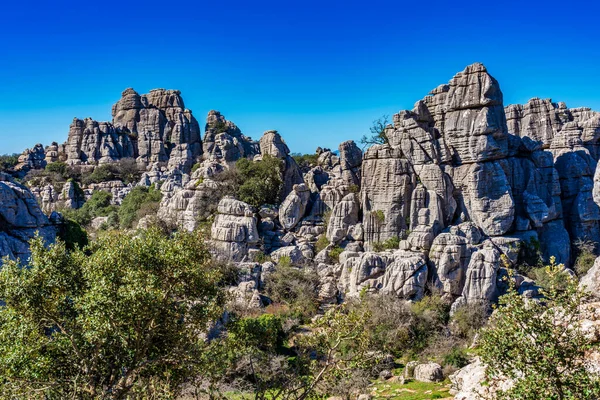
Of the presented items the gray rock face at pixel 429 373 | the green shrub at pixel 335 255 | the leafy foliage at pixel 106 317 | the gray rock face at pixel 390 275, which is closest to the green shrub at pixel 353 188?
the green shrub at pixel 335 255

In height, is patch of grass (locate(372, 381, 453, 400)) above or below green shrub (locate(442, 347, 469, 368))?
below

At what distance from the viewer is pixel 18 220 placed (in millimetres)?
22141

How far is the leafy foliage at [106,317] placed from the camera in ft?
27.2

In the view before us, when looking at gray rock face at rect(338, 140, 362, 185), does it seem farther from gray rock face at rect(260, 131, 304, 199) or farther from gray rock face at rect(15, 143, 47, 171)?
gray rock face at rect(15, 143, 47, 171)

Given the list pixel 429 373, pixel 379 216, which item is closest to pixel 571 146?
pixel 379 216

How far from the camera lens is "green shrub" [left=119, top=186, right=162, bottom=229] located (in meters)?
→ 36.6

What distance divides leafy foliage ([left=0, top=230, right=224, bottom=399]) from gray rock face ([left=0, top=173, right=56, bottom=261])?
13288 mm

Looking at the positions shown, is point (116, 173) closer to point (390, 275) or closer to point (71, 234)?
point (71, 234)

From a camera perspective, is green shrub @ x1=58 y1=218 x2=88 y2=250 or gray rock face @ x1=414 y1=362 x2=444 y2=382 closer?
gray rock face @ x1=414 y1=362 x2=444 y2=382

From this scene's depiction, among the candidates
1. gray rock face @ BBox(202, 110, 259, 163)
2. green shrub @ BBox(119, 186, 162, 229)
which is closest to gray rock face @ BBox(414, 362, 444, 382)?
green shrub @ BBox(119, 186, 162, 229)

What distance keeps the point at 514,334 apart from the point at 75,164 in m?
62.8

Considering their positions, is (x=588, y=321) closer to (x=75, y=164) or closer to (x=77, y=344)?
(x=77, y=344)

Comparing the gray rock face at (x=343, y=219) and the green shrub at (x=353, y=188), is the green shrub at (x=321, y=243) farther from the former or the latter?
the green shrub at (x=353, y=188)

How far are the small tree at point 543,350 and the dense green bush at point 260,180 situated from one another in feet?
88.3
